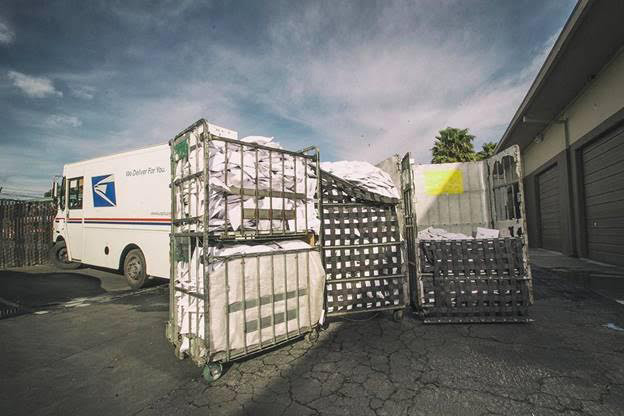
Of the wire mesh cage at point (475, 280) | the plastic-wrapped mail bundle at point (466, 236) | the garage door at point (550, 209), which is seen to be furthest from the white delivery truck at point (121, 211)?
the garage door at point (550, 209)

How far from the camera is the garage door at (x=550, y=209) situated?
1229 centimetres

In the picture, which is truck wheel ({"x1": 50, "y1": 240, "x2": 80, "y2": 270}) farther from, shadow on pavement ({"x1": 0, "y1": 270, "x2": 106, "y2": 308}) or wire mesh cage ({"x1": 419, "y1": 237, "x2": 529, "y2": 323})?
wire mesh cage ({"x1": 419, "y1": 237, "x2": 529, "y2": 323})

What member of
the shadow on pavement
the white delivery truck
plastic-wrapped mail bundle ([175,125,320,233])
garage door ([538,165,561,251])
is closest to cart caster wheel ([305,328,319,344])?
plastic-wrapped mail bundle ([175,125,320,233])

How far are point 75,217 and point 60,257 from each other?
2.55 meters

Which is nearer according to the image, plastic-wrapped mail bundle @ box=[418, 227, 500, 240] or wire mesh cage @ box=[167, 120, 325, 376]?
wire mesh cage @ box=[167, 120, 325, 376]

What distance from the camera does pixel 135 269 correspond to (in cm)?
747

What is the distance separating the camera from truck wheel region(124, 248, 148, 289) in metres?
7.30

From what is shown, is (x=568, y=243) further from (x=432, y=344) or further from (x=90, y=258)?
(x=90, y=258)

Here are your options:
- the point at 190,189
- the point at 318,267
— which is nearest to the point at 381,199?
the point at 318,267

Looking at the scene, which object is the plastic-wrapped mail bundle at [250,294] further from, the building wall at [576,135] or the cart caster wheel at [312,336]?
the building wall at [576,135]

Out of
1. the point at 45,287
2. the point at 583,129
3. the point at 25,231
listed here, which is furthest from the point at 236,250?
the point at 25,231

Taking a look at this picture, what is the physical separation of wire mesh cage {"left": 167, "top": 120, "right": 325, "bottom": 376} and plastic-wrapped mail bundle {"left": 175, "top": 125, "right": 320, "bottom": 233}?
12 mm

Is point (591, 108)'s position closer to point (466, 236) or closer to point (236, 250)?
point (466, 236)

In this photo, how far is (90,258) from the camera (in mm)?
8523
